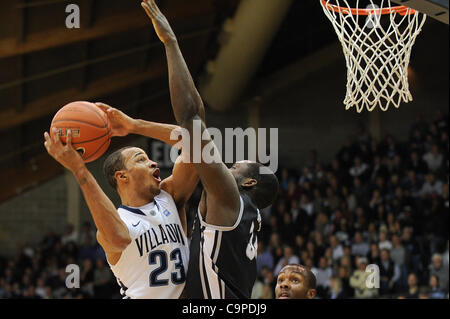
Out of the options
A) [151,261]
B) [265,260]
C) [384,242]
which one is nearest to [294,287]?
[151,261]

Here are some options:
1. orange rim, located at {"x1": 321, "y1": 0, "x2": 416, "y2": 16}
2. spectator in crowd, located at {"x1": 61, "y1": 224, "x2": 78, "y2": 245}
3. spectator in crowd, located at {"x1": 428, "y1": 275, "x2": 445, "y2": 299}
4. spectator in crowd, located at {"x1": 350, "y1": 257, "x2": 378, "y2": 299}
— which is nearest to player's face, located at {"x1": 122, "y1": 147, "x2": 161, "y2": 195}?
orange rim, located at {"x1": 321, "y1": 0, "x2": 416, "y2": 16}

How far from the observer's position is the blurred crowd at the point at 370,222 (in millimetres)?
10250

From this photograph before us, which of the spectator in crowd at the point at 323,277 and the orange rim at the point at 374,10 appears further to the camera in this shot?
the spectator in crowd at the point at 323,277

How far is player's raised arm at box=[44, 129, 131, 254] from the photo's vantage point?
10.2 ft

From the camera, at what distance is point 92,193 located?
3135 mm

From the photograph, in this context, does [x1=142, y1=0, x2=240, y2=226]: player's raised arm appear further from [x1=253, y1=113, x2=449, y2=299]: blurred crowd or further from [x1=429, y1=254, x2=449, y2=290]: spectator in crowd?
[x1=429, y1=254, x2=449, y2=290]: spectator in crowd

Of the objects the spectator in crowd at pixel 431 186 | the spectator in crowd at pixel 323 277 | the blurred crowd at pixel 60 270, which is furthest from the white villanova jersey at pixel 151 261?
the spectator in crowd at pixel 431 186

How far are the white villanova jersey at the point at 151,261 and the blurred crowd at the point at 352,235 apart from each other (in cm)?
646

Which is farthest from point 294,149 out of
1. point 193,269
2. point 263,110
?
point 193,269

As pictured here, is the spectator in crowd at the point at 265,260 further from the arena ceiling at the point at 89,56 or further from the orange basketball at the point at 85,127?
the orange basketball at the point at 85,127

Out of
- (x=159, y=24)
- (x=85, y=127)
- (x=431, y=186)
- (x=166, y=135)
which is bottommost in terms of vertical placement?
(x=85, y=127)

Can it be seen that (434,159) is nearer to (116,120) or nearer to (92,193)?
(116,120)

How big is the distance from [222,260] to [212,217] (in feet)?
0.67

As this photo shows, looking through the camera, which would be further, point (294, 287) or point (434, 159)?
point (434, 159)
